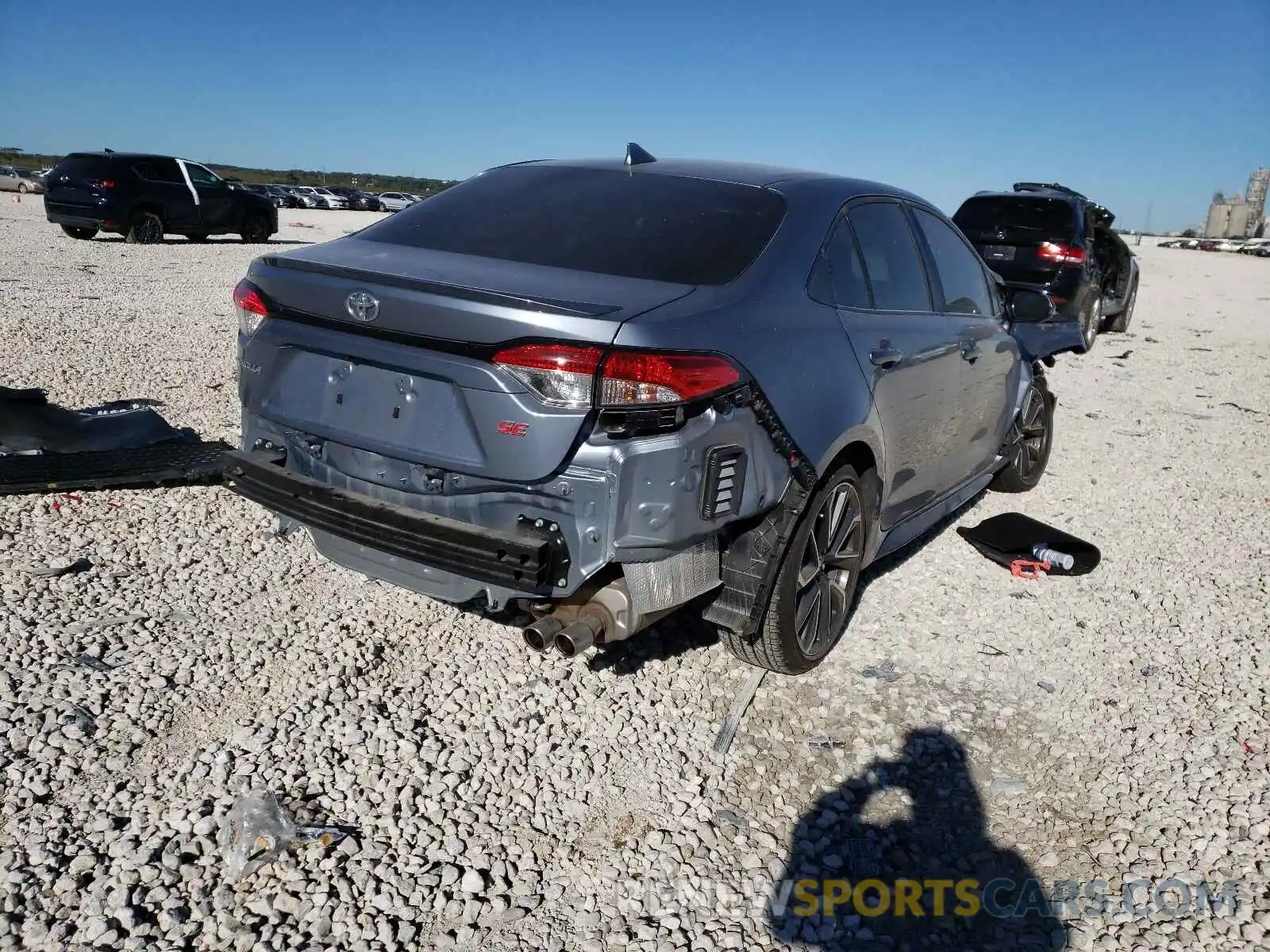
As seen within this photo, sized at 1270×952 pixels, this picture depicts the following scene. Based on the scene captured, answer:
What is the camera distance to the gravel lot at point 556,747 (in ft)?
7.75

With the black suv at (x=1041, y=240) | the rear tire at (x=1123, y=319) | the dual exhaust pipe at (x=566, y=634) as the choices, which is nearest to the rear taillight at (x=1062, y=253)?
the black suv at (x=1041, y=240)

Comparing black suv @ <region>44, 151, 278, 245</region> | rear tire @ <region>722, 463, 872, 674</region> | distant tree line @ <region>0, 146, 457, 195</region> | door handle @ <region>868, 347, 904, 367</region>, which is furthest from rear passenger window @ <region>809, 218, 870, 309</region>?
distant tree line @ <region>0, 146, 457, 195</region>

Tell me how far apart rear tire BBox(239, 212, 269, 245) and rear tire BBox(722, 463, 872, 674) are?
61.5ft

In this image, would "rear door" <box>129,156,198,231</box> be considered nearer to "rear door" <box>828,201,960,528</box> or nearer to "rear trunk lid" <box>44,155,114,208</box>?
"rear trunk lid" <box>44,155,114,208</box>

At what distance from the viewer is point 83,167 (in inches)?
643

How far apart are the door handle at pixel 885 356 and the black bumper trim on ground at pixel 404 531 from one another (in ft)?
5.02

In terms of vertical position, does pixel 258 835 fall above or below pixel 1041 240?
below

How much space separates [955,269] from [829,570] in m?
1.85

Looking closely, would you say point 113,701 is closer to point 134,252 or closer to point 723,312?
point 723,312

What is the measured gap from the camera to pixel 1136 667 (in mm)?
3844

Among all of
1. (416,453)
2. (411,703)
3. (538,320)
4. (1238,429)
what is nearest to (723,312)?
(538,320)

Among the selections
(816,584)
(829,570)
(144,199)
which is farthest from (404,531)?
(144,199)

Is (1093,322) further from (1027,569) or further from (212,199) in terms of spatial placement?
(212,199)

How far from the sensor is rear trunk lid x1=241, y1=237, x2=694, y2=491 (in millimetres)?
2584
